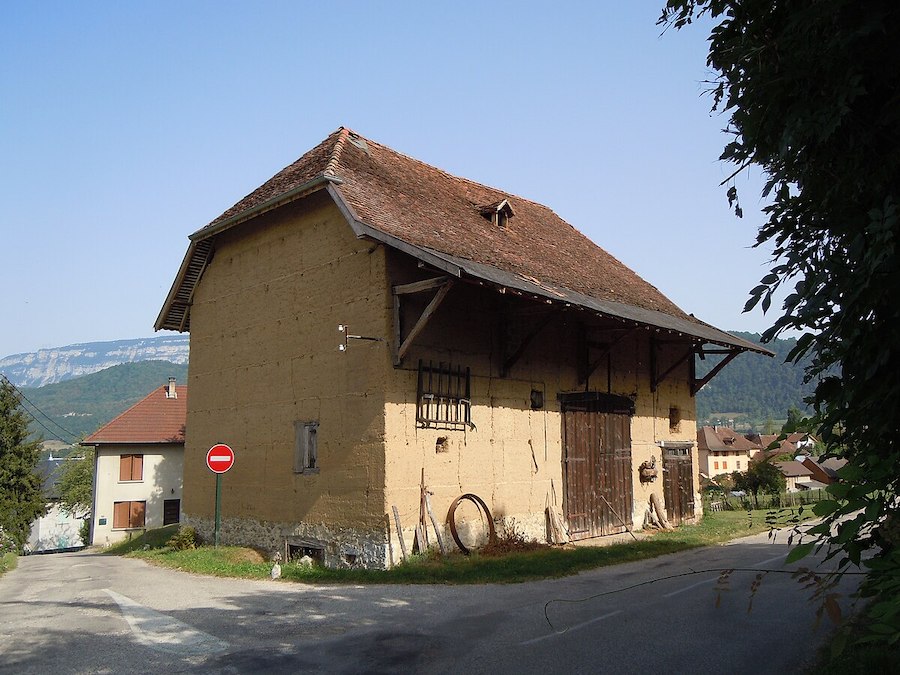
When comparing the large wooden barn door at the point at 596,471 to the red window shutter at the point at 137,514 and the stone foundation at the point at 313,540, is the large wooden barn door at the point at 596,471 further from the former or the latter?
the red window shutter at the point at 137,514

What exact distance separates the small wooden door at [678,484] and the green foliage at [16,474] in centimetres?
2842

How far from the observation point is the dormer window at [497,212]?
17.0 m

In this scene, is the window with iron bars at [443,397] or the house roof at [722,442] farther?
the house roof at [722,442]

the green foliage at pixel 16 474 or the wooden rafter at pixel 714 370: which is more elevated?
the wooden rafter at pixel 714 370

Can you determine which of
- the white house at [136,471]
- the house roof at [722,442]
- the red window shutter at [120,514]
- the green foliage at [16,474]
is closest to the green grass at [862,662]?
the white house at [136,471]

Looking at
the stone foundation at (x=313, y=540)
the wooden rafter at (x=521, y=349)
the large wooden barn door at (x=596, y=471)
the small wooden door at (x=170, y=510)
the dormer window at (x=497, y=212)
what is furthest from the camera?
the small wooden door at (x=170, y=510)

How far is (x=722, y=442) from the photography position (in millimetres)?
91500

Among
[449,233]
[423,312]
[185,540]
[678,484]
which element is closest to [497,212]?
[449,233]

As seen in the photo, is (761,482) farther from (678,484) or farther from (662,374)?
(662,374)

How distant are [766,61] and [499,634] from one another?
573 cm

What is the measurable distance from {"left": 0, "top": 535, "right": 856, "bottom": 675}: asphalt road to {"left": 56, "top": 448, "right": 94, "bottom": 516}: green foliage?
45494mm

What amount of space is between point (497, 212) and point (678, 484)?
8.79 meters

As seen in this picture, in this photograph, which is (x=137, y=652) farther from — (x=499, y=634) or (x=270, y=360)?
(x=270, y=360)

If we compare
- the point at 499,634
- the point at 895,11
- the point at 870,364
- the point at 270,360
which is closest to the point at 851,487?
the point at 870,364
